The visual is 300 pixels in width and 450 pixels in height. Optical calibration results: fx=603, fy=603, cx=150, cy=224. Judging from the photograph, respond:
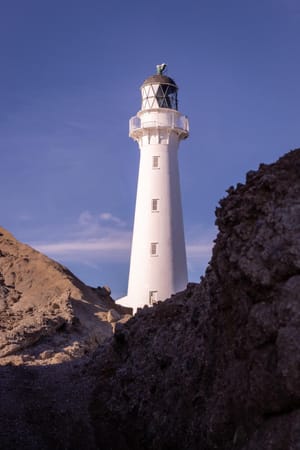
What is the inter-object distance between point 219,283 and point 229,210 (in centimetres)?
116

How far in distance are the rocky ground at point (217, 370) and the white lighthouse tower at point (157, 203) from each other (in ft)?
61.1

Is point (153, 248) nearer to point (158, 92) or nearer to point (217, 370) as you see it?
point (158, 92)

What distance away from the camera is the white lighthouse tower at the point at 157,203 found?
31984mm

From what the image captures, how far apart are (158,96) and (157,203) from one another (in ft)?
20.5

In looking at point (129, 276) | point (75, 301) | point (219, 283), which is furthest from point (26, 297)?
point (219, 283)

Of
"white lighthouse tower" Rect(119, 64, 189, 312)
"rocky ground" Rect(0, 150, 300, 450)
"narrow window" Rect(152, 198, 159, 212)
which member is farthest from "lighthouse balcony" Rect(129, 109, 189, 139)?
"rocky ground" Rect(0, 150, 300, 450)

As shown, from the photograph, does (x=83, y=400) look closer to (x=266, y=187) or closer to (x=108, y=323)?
(x=266, y=187)

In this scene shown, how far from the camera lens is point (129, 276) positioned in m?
33.3

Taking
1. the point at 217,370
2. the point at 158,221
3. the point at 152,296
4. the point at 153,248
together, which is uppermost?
the point at 158,221

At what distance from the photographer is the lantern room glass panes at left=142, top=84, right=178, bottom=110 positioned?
1344 inches

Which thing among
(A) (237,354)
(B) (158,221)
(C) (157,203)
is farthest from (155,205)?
(A) (237,354)

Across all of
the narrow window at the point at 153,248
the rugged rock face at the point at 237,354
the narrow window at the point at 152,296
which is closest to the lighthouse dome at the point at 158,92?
the narrow window at the point at 153,248

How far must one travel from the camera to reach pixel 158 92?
112 ft

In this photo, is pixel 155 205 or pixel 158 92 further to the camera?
pixel 158 92
